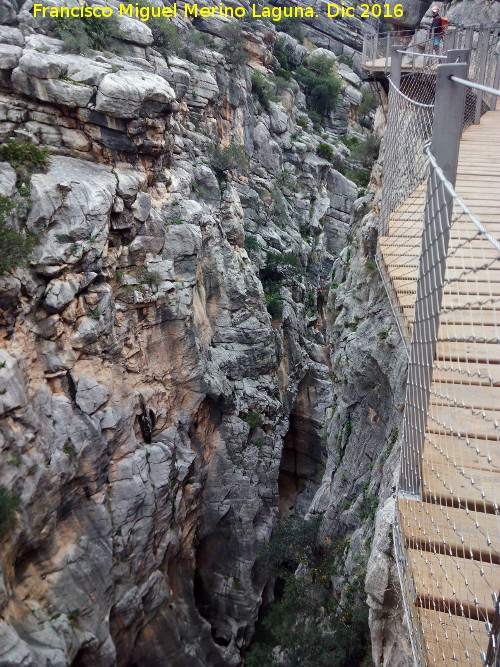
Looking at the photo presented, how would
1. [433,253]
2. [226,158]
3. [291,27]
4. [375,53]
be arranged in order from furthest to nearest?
[291,27] < [226,158] < [375,53] < [433,253]

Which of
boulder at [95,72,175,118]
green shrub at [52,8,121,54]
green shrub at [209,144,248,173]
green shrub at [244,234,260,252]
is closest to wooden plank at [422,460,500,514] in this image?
boulder at [95,72,175,118]

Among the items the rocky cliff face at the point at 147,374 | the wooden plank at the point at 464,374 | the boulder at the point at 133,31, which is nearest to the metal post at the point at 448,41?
the rocky cliff face at the point at 147,374

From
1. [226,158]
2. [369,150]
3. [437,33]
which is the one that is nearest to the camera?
[437,33]

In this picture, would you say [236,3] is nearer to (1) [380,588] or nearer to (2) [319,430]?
(2) [319,430]

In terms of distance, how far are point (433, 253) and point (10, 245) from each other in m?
8.80

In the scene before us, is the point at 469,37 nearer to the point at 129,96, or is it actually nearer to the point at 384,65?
the point at 384,65

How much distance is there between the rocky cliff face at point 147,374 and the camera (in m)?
9.18

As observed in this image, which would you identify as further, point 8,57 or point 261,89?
point 261,89

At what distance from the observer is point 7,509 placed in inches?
352

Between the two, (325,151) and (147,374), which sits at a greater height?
(325,151)

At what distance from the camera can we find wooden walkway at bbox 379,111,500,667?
2.35m

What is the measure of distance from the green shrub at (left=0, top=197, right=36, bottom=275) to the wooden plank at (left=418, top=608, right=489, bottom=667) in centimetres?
914

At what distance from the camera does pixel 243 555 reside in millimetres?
13805

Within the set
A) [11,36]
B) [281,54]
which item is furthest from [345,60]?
[11,36]
